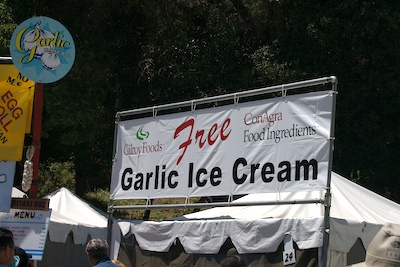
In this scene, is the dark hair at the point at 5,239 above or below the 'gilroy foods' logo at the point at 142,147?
below

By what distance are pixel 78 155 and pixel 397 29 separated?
9414 mm

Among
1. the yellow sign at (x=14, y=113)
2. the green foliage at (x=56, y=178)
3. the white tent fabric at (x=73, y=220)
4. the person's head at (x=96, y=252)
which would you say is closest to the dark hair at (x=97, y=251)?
the person's head at (x=96, y=252)

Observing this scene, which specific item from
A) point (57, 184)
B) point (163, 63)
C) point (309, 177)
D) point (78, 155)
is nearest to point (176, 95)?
point (163, 63)

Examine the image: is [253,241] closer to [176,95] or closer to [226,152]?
[226,152]

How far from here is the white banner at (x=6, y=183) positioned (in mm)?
10227

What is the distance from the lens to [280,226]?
9672 millimetres

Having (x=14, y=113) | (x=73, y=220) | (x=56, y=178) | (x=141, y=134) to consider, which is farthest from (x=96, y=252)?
(x=56, y=178)

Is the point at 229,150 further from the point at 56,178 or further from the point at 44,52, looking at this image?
the point at 56,178

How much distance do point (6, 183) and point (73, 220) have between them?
179 inches

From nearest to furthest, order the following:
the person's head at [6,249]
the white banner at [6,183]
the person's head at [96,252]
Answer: the person's head at [6,249]
the person's head at [96,252]
the white banner at [6,183]

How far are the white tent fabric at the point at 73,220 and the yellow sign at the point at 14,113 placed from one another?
10.8 feet

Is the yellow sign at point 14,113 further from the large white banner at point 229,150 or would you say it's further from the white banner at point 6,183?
the large white banner at point 229,150

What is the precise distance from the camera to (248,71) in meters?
19.6

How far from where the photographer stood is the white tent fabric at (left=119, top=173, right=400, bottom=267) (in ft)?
30.9
